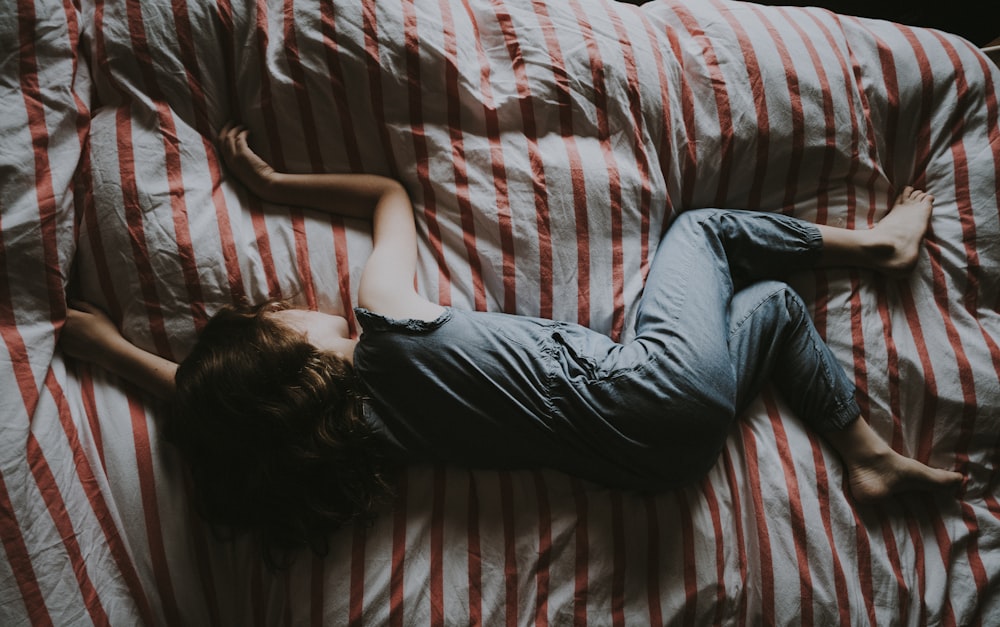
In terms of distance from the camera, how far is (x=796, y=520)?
1.04 metres

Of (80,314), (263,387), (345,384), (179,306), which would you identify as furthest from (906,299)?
(80,314)

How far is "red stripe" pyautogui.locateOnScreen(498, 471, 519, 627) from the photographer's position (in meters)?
1.01

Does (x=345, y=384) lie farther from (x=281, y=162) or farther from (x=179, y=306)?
(x=281, y=162)

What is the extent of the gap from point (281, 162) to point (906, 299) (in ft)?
3.59

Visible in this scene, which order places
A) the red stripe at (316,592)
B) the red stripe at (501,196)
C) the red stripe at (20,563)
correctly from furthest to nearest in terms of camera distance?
the red stripe at (501,196), the red stripe at (316,592), the red stripe at (20,563)

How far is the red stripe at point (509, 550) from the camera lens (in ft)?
3.32

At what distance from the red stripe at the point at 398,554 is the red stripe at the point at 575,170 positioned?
0.40 metres

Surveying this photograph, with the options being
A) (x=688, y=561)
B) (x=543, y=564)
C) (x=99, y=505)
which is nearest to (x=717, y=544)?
(x=688, y=561)

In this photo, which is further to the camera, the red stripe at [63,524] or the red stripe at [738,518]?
the red stripe at [738,518]

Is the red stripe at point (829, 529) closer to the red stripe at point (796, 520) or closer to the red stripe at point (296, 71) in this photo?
the red stripe at point (796, 520)

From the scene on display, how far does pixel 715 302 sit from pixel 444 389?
17.6 inches

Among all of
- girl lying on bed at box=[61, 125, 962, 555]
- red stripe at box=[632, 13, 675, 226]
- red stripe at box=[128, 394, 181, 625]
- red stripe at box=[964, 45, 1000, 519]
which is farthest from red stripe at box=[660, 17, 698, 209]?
red stripe at box=[128, 394, 181, 625]

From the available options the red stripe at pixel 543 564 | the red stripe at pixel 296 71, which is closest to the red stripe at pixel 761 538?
the red stripe at pixel 543 564

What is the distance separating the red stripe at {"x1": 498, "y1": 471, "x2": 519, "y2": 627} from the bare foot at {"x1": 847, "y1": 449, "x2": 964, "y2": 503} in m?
0.55
